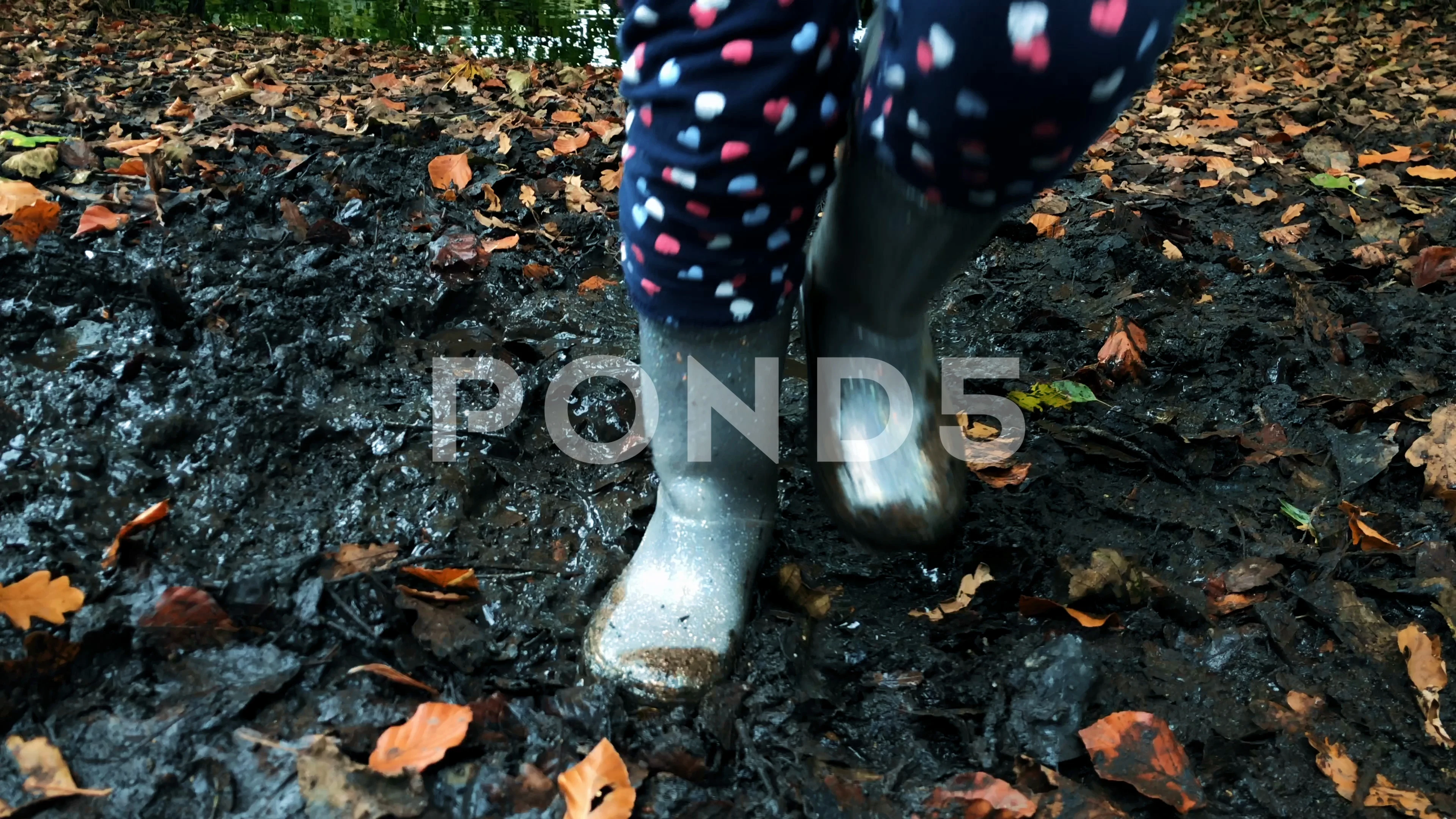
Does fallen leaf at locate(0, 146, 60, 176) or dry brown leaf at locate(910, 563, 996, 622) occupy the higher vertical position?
fallen leaf at locate(0, 146, 60, 176)

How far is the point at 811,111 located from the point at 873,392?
0.37 m

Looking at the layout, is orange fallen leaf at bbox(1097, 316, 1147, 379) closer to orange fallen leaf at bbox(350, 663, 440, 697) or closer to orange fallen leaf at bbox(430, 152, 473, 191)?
orange fallen leaf at bbox(350, 663, 440, 697)

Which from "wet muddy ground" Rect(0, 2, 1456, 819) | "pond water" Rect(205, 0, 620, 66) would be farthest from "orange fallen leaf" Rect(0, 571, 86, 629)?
"pond water" Rect(205, 0, 620, 66)

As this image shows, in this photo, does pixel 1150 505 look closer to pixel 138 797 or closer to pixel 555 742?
pixel 555 742

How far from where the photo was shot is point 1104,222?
1.99 m

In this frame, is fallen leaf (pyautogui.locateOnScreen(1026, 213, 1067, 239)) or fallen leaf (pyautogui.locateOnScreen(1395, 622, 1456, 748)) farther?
fallen leaf (pyautogui.locateOnScreen(1026, 213, 1067, 239))

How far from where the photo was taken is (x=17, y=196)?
5.19 ft

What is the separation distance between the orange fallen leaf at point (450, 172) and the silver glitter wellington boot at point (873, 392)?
1.23m

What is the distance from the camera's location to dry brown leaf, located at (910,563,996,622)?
98cm

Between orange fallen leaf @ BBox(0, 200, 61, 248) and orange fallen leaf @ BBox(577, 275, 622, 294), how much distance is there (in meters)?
0.90

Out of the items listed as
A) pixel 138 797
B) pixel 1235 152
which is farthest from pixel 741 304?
pixel 1235 152

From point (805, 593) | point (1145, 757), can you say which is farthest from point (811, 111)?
point (1145, 757)

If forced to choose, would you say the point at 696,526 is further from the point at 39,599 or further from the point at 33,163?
the point at 33,163

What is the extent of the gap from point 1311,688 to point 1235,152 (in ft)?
6.73
